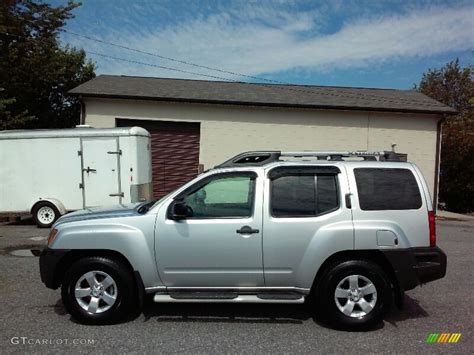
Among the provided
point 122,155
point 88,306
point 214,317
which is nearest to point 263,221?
point 214,317

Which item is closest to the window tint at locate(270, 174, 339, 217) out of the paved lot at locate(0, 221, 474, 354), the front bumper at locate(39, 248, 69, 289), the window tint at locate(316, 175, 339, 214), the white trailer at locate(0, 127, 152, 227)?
the window tint at locate(316, 175, 339, 214)

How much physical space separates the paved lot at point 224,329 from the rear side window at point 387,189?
133 cm

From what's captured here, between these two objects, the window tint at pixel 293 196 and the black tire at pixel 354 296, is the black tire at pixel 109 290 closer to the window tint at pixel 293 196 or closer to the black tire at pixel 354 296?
the window tint at pixel 293 196

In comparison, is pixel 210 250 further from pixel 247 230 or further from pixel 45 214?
pixel 45 214

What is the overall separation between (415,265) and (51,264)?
3.93 m

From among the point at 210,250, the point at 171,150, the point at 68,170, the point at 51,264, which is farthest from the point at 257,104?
the point at 51,264

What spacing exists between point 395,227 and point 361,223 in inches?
14.6

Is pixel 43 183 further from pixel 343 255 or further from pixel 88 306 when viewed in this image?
pixel 343 255

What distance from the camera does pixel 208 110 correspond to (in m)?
16.9

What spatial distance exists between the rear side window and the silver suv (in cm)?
1

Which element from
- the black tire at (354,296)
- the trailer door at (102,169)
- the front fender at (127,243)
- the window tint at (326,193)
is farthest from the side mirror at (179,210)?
the trailer door at (102,169)

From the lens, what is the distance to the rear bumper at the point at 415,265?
462 cm

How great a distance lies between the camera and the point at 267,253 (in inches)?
182

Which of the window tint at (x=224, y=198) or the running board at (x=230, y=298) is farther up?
the window tint at (x=224, y=198)
